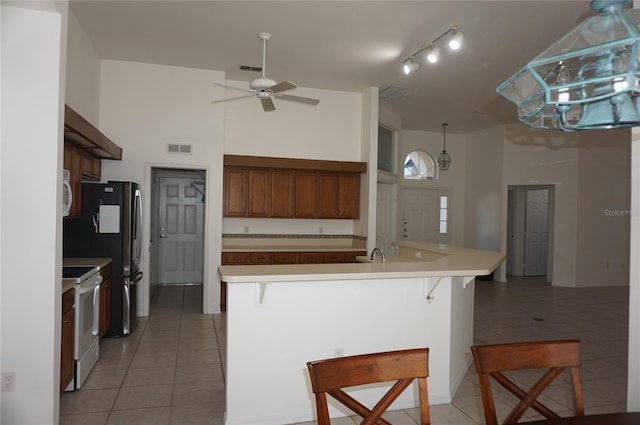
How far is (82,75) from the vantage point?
477 cm

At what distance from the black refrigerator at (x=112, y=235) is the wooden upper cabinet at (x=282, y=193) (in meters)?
2.27

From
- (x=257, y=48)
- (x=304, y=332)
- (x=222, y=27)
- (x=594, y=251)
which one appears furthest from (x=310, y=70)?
(x=594, y=251)

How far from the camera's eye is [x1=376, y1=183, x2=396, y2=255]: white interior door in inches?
309

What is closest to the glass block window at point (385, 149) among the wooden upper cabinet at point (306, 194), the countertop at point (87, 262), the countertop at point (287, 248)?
the wooden upper cabinet at point (306, 194)

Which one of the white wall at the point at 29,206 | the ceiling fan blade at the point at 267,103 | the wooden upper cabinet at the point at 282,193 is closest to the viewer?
the white wall at the point at 29,206

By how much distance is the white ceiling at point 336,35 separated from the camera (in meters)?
4.03

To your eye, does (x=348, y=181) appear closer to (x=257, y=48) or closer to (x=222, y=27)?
(x=257, y=48)

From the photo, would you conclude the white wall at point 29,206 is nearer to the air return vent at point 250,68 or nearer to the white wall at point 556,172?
the air return vent at point 250,68

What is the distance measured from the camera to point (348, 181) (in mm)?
6945

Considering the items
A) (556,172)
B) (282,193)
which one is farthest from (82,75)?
(556,172)


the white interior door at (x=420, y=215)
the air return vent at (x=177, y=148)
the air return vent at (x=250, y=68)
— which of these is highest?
the air return vent at (x=250, y=68)

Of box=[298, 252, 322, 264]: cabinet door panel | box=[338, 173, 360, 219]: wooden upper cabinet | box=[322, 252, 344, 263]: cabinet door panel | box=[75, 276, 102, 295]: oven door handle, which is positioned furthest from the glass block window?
box=[75, 276, 102, 295]: oven door handle

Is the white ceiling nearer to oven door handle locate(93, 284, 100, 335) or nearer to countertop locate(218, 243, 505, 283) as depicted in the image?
countertop locate(218, 243, 505, 283)

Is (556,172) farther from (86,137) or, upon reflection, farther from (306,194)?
(86,137)
